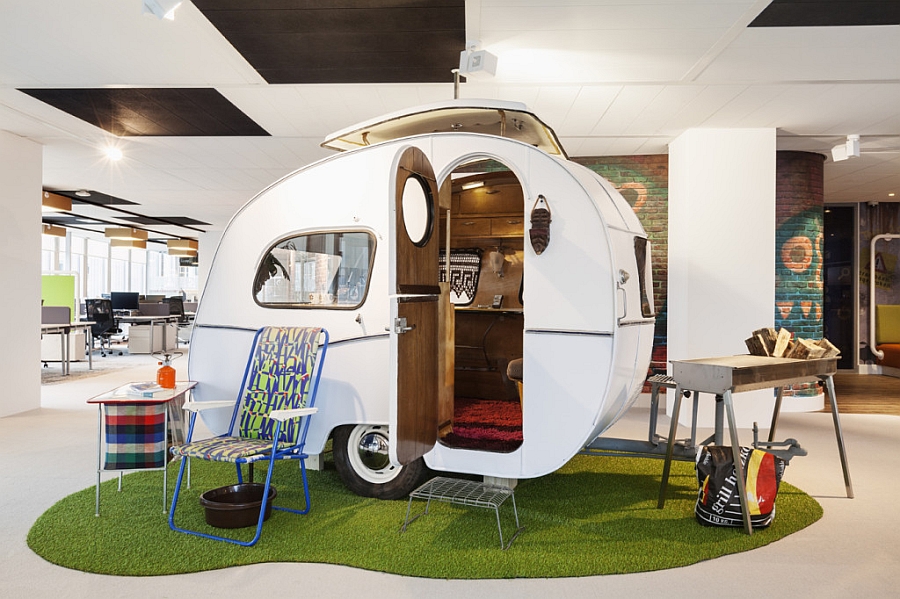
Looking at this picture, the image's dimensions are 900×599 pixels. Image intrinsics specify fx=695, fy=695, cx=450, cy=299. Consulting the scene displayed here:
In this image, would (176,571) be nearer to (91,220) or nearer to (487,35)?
(487,35)

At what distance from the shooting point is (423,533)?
393 cm

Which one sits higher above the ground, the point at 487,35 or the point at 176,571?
the point at 487,35

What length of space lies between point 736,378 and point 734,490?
0.65 metres

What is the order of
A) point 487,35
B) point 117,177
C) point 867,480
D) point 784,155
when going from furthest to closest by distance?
point 117,177, point 784,155, point 867,480, point 487,35

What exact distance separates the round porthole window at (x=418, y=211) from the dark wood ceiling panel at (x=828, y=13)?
91.2 inches

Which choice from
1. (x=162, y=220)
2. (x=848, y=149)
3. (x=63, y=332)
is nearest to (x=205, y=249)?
(x=162, y=220)

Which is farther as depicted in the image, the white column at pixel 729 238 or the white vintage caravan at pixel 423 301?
the white column at pixel 729 238

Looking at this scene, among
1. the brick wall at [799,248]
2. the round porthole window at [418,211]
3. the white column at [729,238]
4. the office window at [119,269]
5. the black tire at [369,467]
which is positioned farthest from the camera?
the office window at [119,269]

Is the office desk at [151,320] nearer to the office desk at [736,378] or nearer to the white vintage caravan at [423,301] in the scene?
the white vintage caravan at [423,301]

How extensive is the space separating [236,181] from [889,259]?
35.8 feet

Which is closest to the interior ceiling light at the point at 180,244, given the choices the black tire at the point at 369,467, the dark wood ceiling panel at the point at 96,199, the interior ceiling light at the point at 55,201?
the dark wood ceiling panel at the point at 96,199

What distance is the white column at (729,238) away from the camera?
694 centimetres

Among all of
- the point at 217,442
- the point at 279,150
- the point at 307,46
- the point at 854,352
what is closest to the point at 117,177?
the point at 279,150

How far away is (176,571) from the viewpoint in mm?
3377
